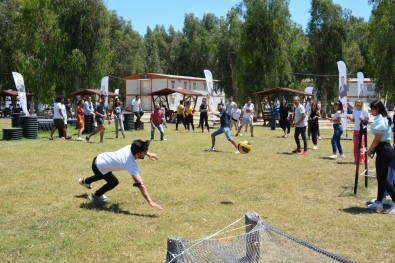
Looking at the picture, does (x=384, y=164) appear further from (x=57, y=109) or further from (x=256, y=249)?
(x=57, y=109)

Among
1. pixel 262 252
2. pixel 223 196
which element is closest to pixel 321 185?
pixel 223 196

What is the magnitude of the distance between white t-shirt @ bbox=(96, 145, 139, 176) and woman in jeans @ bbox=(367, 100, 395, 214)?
372cm

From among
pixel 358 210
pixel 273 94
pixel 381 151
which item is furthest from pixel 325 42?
pixel 358 210

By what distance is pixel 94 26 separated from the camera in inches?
1394

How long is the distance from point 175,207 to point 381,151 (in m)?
3.35

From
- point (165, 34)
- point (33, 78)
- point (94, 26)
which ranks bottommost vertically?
point (33, 78)

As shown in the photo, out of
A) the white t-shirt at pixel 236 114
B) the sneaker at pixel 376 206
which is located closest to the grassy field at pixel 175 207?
the sneaker at pixel 376 206

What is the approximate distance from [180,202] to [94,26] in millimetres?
30271

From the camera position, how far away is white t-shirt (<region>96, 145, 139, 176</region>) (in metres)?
6.87

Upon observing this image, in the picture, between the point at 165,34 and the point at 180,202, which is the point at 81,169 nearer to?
the point at 180,202

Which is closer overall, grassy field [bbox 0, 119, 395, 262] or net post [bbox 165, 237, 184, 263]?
net post [bbox 165, 237, 184, 263]

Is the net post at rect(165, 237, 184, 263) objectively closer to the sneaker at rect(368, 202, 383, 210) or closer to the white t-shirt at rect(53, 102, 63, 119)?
the sneaker at rect(368, 202, 383, 210)

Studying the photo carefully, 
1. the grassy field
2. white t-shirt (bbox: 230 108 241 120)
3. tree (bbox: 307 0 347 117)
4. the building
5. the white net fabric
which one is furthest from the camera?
the building

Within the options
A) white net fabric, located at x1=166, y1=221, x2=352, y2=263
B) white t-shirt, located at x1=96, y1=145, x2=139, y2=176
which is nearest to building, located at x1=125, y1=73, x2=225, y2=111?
white t-shirt, located at x1=96, y1=145, x2=139, y2=176
